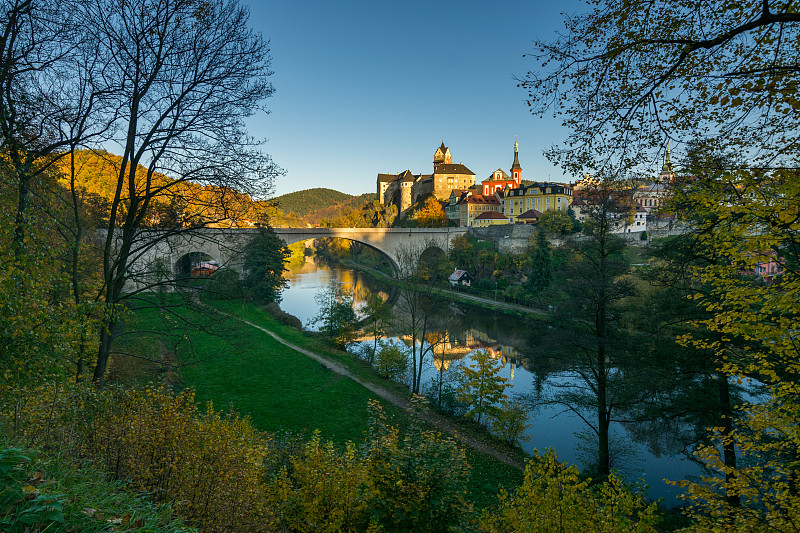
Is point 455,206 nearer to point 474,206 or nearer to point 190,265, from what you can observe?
point 474,206

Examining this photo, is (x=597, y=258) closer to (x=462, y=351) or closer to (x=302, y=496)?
(x=302, y=496)

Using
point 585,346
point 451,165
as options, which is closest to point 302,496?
point 585,346

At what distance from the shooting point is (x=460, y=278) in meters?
43.9

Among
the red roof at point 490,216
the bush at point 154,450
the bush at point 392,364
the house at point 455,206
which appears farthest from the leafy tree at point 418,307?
the house at point 455,206

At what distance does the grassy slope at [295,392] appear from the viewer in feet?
36.4

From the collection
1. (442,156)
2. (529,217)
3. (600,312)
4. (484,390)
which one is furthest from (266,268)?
(442,156)

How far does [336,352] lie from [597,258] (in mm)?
13718

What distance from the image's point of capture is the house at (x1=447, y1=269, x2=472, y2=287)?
43719mm

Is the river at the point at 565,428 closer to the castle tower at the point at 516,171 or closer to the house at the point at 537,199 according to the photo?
the house at the point at 537,199

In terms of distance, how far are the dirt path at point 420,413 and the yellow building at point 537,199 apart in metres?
51.2

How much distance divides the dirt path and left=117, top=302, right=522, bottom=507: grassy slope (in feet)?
1.20

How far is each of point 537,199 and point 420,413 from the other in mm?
58955

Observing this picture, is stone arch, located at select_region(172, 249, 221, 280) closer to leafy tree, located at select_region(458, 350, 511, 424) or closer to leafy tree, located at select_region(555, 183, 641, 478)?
leafy tree, located at select_region(458, 350, 511, 424)

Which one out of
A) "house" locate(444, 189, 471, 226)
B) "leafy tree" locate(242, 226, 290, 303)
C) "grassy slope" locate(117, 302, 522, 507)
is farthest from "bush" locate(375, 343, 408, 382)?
"house" locate(444, 189, 471, 226)
